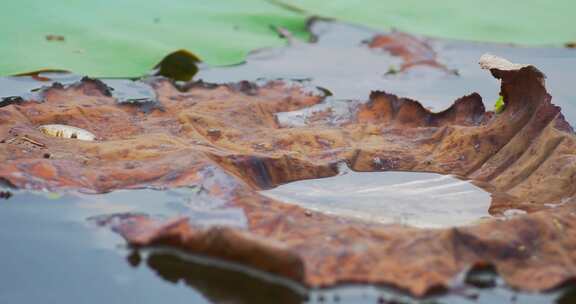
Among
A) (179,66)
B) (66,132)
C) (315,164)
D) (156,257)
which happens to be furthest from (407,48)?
(156,257)

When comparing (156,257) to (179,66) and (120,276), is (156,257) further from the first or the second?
(179,66)

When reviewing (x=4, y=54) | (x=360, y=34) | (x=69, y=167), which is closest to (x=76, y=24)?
(x=4, y=54)

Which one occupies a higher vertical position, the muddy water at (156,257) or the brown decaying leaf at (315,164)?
the brown decaying leaf at (315,164)

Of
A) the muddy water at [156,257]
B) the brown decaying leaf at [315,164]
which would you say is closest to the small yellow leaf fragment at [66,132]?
the brown decaying leaf at [315,164]

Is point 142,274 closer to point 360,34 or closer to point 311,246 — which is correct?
point 311,246

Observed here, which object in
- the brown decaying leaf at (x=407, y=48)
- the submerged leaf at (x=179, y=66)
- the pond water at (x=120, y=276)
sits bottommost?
the pond water at (x=120, y=276)

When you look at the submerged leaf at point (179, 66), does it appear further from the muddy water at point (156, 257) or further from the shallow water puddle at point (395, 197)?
the shallow water puddle at point (395, 197)
